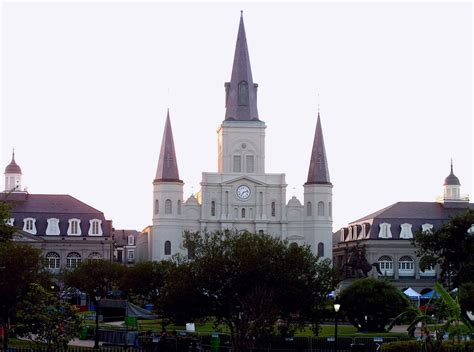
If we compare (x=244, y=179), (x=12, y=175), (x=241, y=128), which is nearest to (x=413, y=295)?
(x=244, y=179)

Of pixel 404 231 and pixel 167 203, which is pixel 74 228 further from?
pixel 404 231

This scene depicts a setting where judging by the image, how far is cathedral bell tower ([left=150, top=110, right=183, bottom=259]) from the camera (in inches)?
4540

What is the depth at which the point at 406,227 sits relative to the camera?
116 metres

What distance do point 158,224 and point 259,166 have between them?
13.5 meters

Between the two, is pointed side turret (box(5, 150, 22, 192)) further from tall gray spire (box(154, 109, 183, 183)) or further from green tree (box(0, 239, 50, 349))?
green tree (box(0, 239, 50, 349))

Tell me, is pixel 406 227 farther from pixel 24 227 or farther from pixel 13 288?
pixel 13 288

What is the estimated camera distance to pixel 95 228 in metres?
115

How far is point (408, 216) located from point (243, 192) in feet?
62.4

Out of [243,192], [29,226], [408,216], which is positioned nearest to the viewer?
[29,226]

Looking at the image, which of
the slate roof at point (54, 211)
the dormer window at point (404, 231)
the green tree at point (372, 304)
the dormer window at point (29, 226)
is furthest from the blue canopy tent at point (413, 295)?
the dormer window at point (29, 226)

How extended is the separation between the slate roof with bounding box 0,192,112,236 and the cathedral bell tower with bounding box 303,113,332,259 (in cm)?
2279

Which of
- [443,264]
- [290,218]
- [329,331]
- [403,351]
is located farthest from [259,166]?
[403,351]

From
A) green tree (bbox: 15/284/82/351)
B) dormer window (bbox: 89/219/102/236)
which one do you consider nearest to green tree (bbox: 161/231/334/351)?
green tree (bbox: 15/284/82/351)

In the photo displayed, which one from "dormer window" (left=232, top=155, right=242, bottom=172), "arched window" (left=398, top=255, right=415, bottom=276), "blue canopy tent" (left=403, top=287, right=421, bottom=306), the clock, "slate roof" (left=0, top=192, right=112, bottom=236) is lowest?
"blue canopy tent" (left=403, top=287, right=421, bottom=306)
